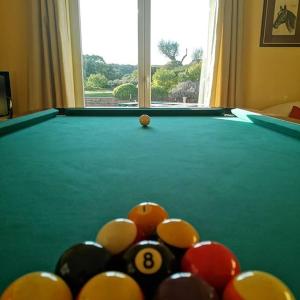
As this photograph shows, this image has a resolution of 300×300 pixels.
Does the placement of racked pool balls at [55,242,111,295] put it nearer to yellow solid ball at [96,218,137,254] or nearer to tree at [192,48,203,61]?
yellow solid ball at [96,218,137,254]

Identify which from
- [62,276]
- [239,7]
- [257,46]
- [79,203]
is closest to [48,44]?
[239,7]

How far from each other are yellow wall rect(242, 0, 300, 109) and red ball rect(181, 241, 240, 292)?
3.43 meters

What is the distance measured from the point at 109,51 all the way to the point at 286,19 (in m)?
2.17

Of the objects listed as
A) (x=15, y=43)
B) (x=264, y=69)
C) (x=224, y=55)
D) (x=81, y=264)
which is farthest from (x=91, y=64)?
(x=81, y=264)

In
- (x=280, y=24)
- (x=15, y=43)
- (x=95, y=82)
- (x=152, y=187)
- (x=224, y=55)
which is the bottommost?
(x=152, y=187)

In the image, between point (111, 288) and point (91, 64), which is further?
point (91, 64)

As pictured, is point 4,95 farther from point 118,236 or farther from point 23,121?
point 118,236

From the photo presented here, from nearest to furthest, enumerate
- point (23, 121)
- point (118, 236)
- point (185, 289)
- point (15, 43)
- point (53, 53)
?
point (185, 289)
point (118, 236)
point (23, 121)
point (53, 53)
point (15, 43)

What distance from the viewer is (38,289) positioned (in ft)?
1.21

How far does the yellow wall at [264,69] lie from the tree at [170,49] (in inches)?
32.5

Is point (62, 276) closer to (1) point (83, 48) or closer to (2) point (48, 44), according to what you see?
(2) point (48, 44)

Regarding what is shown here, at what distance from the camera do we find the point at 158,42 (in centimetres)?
367

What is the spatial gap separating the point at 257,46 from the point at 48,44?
8.11 feet

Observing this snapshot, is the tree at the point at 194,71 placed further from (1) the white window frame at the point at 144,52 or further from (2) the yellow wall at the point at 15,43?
(2) the yellow wall at the point at 15,43
